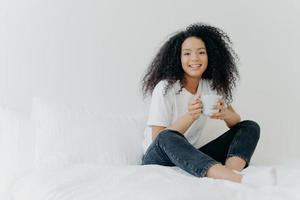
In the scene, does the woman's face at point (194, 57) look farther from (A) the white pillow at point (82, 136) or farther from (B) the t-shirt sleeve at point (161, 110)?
(A) the white pillow at point (82, 136)

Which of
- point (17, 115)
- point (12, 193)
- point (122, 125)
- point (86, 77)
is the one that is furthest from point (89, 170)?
point (86, 77)

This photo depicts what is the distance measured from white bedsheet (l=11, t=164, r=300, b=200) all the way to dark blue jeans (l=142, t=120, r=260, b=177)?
46 mm

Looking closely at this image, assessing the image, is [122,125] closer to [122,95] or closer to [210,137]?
[122,95]

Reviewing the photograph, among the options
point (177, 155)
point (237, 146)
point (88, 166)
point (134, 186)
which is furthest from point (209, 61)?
point (134, 186)

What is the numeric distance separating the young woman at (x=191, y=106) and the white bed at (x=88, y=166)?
9 cm

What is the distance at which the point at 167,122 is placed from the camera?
1.77 meters

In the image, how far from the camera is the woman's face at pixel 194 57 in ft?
5.98

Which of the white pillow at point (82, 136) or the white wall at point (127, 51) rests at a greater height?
the white wall at point (127, 51)

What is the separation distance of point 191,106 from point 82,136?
417 millimetres

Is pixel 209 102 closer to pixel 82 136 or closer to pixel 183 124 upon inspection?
pixel 183 124

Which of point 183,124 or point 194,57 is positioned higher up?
point 194,57

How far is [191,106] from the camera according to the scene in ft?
5.35

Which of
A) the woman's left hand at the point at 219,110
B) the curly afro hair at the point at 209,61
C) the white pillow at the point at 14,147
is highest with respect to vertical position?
the curly afro hair at the point at 209,61

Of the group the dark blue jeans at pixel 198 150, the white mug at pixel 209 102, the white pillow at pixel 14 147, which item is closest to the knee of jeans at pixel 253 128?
the dark blue jeans at pixel 198 150
